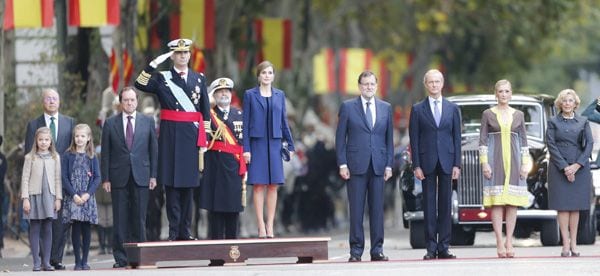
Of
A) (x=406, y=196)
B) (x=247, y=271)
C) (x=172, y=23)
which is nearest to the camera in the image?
(x=247, y=271)

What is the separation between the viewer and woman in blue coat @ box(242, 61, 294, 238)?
76.2ft

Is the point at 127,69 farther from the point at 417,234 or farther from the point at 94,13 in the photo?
the point at 417,234

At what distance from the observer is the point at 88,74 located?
113 ft

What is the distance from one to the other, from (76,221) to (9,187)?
713 cm

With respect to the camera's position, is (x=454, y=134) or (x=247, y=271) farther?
(x=454, y=134)

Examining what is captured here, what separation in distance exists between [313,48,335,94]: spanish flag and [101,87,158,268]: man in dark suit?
35203 millimetres

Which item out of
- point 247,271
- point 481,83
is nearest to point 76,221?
point 247,271

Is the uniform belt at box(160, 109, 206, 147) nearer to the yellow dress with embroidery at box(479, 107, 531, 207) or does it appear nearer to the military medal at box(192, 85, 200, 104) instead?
the military medal at box(192, 85, 200, 104)

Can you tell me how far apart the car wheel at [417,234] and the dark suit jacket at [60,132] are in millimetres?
5509

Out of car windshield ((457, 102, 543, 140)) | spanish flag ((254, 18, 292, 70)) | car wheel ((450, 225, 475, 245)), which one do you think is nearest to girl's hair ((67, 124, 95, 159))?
car windshield ((457, 102, 543, 140))

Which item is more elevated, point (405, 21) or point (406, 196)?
point (405, 21)

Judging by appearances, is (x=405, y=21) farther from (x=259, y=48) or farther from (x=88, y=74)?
(x=88, y=74)

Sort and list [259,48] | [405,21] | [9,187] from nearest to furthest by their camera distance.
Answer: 1. [9,187]
2. [259,48]
3. [405,21]

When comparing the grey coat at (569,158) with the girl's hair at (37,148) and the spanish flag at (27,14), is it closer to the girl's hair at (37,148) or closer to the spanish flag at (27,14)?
the girl's hair at (37,148)
